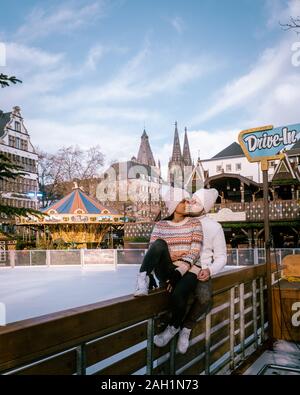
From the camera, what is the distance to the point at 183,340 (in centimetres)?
277

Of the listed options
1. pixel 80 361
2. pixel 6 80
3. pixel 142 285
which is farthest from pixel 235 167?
pixel 80 361

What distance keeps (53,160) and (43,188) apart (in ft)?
17.4

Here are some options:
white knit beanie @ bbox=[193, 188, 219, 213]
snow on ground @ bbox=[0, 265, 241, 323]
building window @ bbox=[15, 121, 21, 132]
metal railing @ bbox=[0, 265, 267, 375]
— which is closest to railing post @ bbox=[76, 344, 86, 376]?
metal railing @ bbox=[0, 265, 267, 375]

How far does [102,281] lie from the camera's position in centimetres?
1442

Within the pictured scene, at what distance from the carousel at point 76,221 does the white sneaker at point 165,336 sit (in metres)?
22.2

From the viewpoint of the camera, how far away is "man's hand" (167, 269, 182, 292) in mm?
2689

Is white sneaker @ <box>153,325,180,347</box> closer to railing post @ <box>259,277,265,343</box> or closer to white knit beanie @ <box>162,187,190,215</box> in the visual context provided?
white knit beanie @ <box>162,187,190,215</box>

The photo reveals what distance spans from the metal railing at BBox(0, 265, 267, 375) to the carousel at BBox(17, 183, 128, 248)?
20.8 metres

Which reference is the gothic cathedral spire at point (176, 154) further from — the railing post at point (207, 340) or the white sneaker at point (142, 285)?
the white sneaker at point (142, 285)

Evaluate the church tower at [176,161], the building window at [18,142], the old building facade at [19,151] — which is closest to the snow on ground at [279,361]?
the old building facade at [19,151]

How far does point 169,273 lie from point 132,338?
499mm

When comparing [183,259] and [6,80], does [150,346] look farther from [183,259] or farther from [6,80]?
[6,80]

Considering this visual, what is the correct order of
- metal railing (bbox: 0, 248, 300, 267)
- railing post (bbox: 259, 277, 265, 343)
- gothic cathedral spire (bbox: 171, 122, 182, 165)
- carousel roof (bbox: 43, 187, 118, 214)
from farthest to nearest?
1. gothic cathedral spire (bbox: 171, 122, 182, 165)
2. carousel roof (bbox: 43, 187, 118, 214)
3. metal railing (bbox: 0, 248, 300, 267)
4. railing post (bbox: 259, 277, 265, 343)

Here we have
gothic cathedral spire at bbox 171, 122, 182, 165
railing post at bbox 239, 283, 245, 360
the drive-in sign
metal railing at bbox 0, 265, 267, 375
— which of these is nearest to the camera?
metal railing at bbox 0, 265, 267, 375
